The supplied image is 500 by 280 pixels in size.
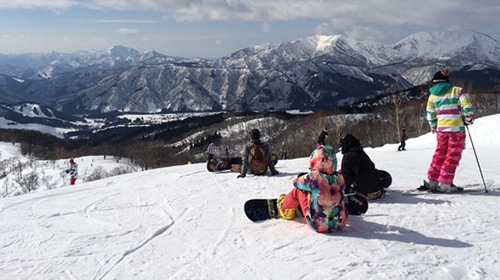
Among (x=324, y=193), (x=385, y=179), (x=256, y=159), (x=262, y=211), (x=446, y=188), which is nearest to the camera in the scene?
(x=324, y=193)

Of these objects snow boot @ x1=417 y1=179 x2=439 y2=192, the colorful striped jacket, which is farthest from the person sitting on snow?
the colorful striped jacket

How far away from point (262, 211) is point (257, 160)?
182 inches

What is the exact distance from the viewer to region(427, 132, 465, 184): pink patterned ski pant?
314 inches

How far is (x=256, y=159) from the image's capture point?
11.7 metres

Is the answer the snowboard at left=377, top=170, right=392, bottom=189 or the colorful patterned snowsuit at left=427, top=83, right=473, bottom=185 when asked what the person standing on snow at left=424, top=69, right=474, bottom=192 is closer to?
the colorful patterned snowsuit at left=427, top=83, right=473, bottom=185

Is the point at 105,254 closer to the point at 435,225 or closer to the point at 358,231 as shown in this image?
the point at 358,231

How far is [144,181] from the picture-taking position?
40.8ft

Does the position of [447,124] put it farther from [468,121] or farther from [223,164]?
[223,164]

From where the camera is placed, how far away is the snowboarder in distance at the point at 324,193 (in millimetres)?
5902

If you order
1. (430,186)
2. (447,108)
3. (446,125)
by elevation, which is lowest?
(430,186)

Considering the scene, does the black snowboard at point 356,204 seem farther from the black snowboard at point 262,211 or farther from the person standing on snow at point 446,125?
the person standing on snow at point 446,125

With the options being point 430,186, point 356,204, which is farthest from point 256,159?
point 356,204

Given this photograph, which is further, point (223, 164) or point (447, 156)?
point (223, 164)

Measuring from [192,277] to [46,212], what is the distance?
17.5 feet
